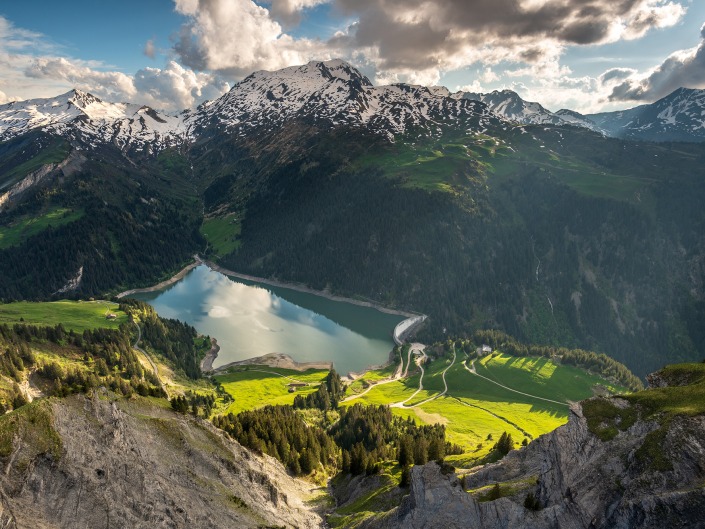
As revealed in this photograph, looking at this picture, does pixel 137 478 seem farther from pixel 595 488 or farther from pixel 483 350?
pixel 483 350

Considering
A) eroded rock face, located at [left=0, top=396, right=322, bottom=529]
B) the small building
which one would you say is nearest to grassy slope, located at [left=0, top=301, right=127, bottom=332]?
eroded rock face, located at [left=0, top=396, right=322, bottom=529]

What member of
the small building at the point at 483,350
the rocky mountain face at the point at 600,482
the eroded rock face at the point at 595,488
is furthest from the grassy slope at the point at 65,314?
the rocky mountain face at the point at 600,482

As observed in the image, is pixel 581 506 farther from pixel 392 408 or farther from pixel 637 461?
pixel 392 408

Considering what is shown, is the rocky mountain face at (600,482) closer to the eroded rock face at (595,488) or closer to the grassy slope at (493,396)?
the eroded rock face at (595,488)

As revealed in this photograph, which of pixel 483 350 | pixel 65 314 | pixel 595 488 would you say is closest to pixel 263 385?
pixel 65 314

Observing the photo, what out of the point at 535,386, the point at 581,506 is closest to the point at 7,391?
the point at 581,506

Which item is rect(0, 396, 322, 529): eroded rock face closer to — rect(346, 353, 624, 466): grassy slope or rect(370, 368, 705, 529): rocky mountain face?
rect(370, 368, 705, 529): rocky mountain face
